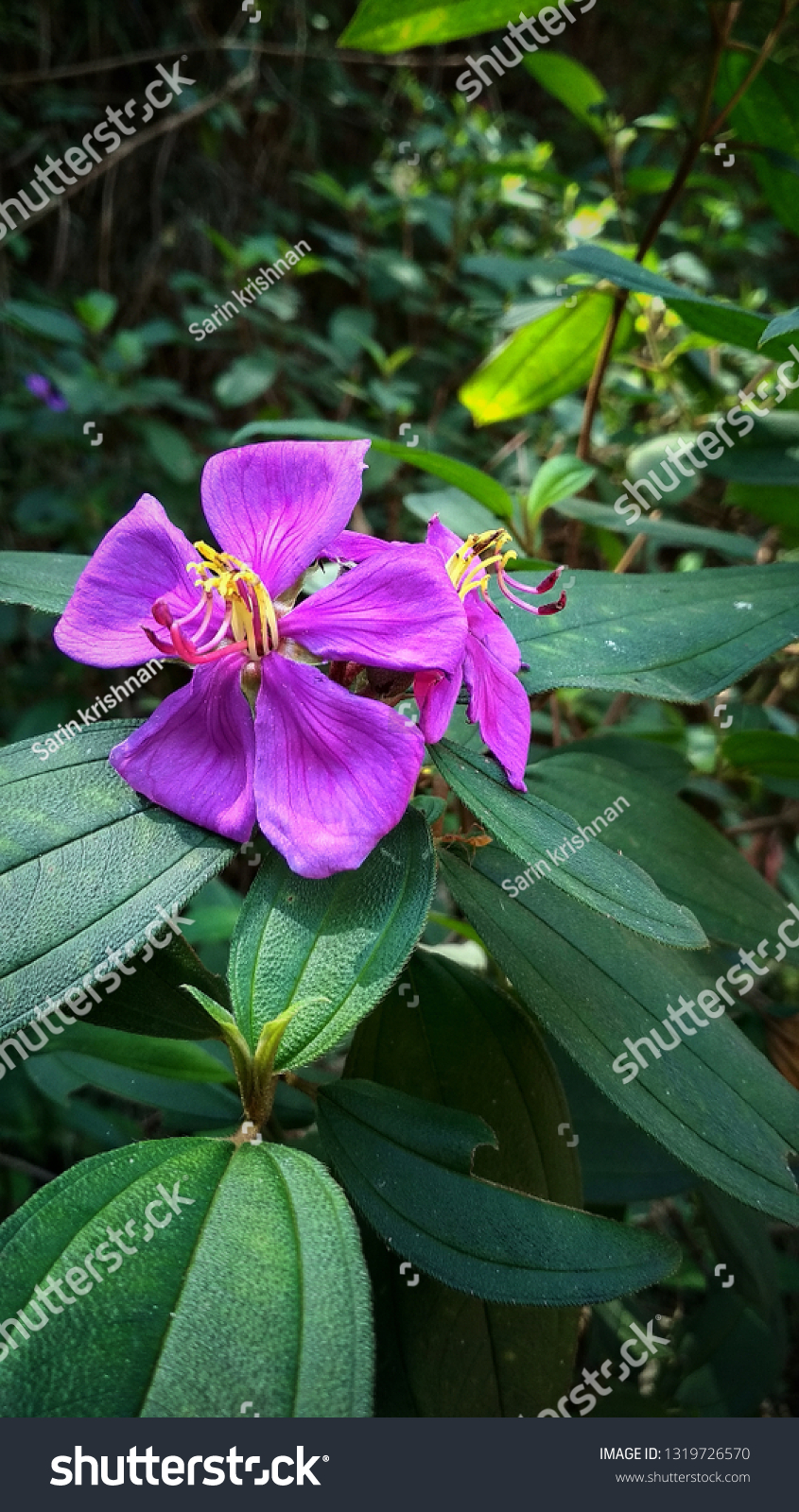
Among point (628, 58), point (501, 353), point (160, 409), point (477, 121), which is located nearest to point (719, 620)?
point (501, 353)

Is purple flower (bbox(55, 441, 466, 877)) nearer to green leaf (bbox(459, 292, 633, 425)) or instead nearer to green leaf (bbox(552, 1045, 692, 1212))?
green leaf (bbox(552, 1045, 692, 1212))

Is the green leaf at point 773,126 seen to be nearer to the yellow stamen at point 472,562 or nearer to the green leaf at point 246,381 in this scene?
the yellow stamen at point 472,562

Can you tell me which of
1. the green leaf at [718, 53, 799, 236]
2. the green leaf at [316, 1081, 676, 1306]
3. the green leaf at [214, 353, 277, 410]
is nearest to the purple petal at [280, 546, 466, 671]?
the green leaf at [316, 1081, 676, 1306]

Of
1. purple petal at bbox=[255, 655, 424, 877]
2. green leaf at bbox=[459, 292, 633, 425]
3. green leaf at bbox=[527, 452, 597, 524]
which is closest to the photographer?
purple petal at bbox=[255, 655, 424, 877]

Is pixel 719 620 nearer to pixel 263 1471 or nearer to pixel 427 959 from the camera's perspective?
pixel 427 959

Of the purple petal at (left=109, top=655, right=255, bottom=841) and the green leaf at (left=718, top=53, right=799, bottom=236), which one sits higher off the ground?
the purple petal at (left=109, top=655, right=255, bottom=841)

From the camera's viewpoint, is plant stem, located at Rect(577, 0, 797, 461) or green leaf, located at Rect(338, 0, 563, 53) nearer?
green leaf, located at Rect(338, 0, 563, 53)

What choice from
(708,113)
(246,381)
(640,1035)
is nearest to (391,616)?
(640,1035)
